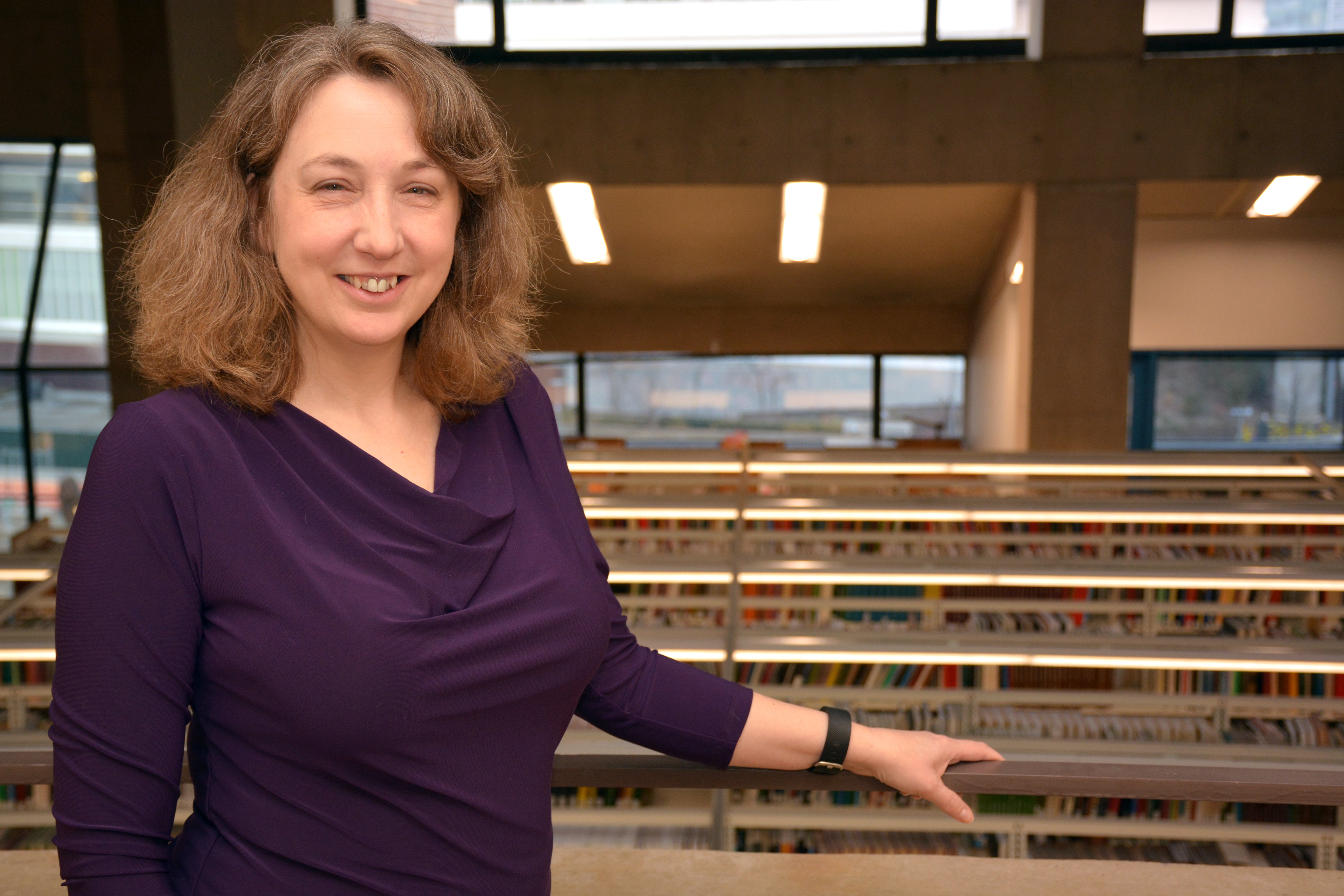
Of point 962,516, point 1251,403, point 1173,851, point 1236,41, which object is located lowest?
point 1173,851

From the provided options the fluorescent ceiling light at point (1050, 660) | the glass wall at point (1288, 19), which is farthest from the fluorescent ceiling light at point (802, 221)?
the fluorescent ceiling light at point (1050, 660)

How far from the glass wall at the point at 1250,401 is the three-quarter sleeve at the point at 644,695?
716 cm

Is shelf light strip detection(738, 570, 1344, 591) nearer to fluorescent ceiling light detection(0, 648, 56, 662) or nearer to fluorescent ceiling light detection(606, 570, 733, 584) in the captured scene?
fluorescent ceiling light detection(606, 570, 733, 584)

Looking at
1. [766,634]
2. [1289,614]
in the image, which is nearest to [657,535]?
[766,634]

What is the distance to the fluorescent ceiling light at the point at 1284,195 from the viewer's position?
16.4 ft

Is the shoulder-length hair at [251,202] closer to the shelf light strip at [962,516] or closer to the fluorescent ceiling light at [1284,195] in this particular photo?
the shelf light strip at [962,516]

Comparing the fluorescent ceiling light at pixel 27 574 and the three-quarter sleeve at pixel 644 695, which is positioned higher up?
the three-quarter sleeve at pixel 644 695

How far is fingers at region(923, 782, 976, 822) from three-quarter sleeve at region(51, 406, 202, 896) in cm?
74

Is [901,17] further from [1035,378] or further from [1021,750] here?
[1021,750]

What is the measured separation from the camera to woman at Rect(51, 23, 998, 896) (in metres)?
0.65

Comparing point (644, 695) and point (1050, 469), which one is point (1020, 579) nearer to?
point (1050, 469)

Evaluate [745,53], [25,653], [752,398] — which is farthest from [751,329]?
[25,653]

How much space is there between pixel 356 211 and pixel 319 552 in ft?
0.93

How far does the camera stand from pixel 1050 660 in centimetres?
290
